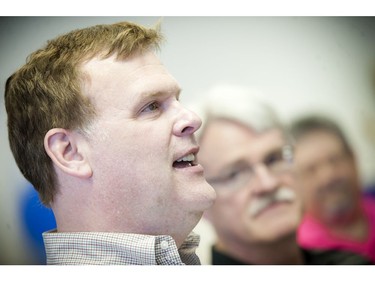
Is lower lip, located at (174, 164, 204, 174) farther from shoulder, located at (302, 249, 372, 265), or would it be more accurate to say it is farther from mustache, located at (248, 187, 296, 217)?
shoulder, located at (302, 249, 372, 265)

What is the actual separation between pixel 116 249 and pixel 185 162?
0.86 ft

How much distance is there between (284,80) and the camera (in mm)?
1700

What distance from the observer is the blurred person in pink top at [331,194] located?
1.74m

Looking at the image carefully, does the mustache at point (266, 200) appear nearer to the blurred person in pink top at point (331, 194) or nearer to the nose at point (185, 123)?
the blurred person in pink top at point (331, 194)

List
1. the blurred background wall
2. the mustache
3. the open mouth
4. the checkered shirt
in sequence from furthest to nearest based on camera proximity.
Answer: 1. the mustache
2. the blurred background wall
3. the open mouth
4. the checkered shirt

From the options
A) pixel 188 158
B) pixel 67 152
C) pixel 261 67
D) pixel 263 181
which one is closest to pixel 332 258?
pixel 263 181

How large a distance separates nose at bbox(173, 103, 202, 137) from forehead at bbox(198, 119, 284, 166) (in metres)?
0.51

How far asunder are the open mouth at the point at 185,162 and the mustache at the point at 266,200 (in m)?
0.55

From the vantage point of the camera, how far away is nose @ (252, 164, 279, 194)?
1.70 meters

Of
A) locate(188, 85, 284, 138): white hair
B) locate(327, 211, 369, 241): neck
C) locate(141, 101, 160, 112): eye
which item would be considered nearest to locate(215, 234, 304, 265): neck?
locate(327, 211, 369, 241): neck

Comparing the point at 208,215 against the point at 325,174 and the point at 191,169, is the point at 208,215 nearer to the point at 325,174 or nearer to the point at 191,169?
the point at 325,174
